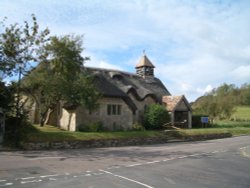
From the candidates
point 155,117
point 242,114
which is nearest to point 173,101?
point 155,117

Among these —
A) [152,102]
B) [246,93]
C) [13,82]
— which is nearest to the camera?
[13,82]

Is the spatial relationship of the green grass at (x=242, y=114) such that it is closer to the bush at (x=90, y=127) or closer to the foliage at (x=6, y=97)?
the bush at (x=90, y=127)

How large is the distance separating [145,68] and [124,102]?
54.4 ft

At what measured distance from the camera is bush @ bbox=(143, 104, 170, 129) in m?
44.5

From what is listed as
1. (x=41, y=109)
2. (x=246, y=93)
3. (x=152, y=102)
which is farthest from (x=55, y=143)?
(x=246, y=93)

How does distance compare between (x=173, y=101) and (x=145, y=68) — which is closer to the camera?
(x=173, y=101)

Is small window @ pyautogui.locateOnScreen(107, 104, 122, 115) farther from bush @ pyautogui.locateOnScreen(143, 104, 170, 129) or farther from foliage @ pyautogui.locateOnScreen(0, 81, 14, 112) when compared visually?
foliage @ pyautogui.locateOnScreen(0, 81, 14, 112)

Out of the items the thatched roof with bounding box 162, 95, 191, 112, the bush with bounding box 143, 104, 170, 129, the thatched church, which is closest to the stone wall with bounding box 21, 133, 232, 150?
the thatched church

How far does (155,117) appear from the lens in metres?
44.5

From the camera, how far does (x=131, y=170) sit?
48.3 feet

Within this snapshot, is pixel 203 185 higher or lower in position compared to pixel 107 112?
lower

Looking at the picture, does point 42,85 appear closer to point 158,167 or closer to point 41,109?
point 41,109

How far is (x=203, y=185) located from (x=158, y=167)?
12.9 feet

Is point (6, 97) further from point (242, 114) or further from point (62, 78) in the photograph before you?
point (242, 114)
